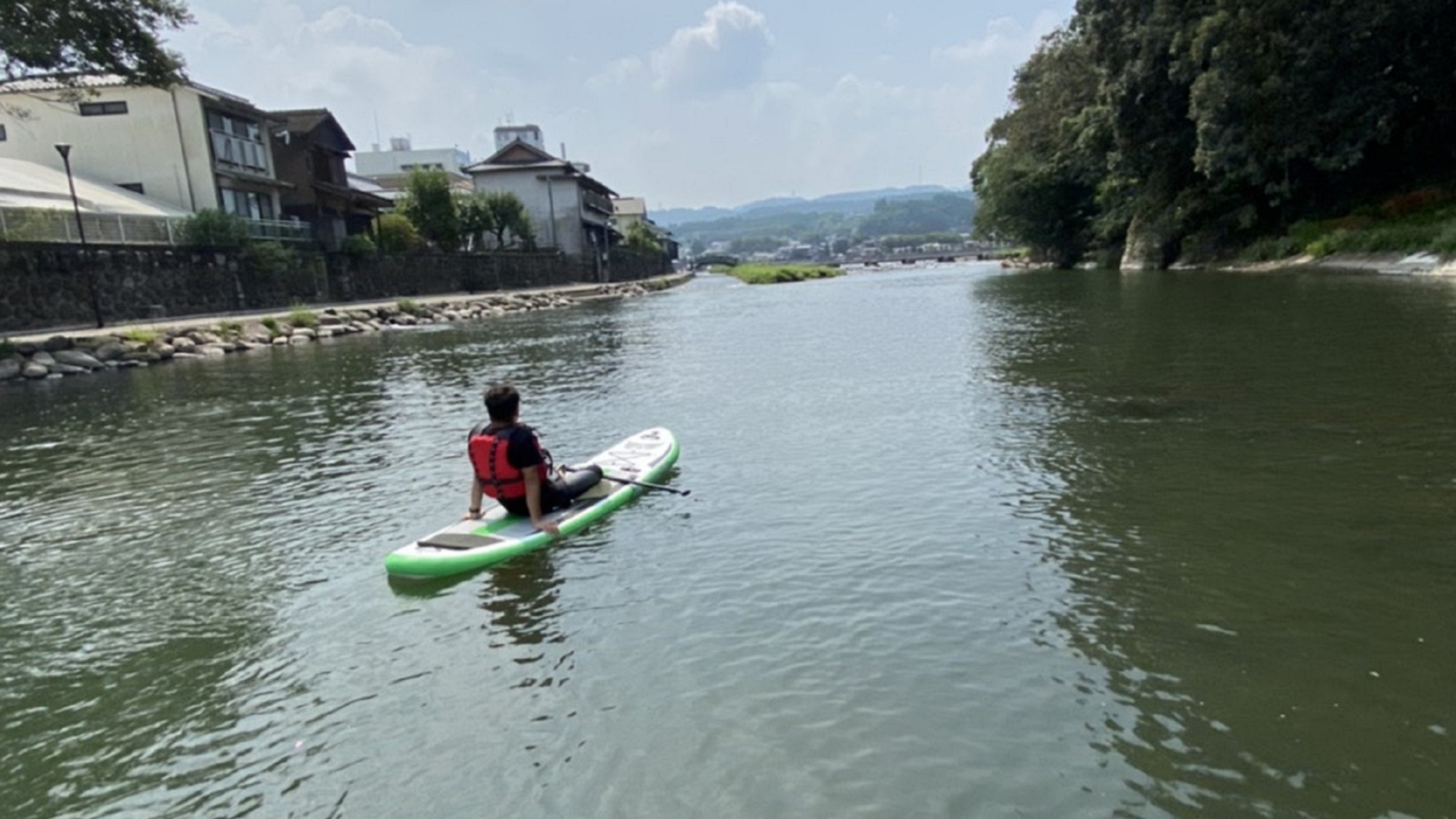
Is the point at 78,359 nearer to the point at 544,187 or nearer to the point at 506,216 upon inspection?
the point at 506,216

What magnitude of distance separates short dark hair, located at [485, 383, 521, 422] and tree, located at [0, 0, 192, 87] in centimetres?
2081

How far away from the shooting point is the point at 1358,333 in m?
16.9

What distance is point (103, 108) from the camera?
125 ft

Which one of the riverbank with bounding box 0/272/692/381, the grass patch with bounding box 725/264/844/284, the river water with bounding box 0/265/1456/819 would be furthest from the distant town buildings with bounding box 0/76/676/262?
the grass patch with bounding box 725/264/844/284

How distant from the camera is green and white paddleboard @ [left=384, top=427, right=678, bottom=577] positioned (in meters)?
7.18

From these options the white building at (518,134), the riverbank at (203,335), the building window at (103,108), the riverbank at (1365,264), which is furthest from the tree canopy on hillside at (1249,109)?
the white building at (518,134)

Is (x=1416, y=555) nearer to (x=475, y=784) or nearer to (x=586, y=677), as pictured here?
(x=586, y=677)

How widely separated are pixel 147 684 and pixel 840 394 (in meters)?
11.3

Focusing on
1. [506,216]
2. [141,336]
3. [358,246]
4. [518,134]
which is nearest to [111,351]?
[141,336]

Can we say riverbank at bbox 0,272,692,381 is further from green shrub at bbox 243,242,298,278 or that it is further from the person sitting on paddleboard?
the person sitting on paddleboard

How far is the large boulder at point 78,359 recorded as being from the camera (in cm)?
2362

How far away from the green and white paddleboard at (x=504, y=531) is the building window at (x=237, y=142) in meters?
38.7

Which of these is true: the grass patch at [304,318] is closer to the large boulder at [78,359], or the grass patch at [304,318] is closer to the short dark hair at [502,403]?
the large boulder at [78,359]

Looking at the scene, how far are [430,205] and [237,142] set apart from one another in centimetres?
1452
